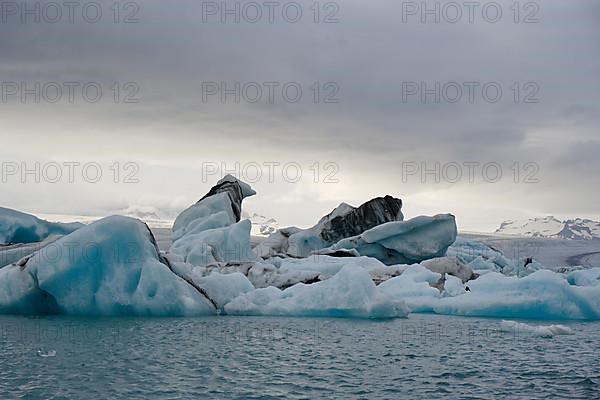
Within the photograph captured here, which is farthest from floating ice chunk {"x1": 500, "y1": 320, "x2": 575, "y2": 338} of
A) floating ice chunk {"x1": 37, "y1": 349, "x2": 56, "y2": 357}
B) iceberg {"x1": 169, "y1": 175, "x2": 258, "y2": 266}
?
iceberg {"x1": 169, "y1": 175, "x2": 258, "y2": 266}

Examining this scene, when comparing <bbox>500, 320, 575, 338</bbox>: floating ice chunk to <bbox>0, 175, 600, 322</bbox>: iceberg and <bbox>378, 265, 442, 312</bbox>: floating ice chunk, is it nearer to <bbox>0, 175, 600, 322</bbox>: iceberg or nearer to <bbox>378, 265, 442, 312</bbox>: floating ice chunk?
<bbox>0, 175, 600, 322</bbox>: iceberg

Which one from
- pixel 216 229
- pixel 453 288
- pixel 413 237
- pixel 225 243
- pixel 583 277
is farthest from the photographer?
pixel 413 237

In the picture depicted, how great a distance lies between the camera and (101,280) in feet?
51.3

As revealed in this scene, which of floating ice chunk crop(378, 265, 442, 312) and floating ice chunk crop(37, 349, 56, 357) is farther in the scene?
floating ice chunk crop(378, 265, 442, 312)

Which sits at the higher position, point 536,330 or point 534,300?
point 534,300

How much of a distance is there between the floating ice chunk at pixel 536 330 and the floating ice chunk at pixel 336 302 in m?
3.46

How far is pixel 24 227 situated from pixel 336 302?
18.3 m

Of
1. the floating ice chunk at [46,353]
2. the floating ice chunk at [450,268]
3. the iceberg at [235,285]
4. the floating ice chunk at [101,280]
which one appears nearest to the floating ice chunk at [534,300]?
the iceberg at [235,285]

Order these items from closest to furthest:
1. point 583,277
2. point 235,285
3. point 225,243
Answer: point 235,285 < point 225,243 < point 583,277

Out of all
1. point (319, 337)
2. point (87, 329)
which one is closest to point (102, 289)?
point (87, 329)

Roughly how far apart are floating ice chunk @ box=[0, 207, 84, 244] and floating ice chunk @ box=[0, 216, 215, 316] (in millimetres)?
13825

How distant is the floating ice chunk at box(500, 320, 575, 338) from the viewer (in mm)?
13750

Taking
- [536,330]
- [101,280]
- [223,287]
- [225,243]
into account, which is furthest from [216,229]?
[536,330]

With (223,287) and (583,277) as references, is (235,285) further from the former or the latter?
(583,277)
